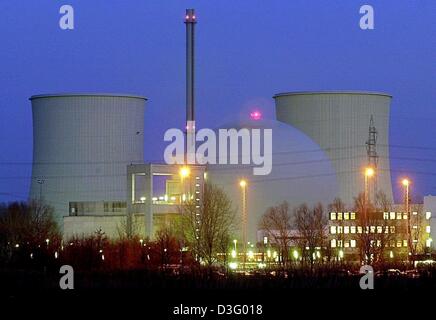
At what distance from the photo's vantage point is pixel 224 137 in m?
56.4

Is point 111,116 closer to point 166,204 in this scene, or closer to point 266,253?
point 166,204

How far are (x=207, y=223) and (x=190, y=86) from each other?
14.2 m

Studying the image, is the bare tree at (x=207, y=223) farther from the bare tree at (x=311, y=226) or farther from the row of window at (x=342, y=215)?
the row of window at (x=342, y=215)

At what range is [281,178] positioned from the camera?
5722 cm

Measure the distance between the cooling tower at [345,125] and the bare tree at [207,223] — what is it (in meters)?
8.63

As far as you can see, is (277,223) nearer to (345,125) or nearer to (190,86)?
(345,125)

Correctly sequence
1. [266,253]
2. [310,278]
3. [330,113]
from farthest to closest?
[330,113], [266,253], [310,278]

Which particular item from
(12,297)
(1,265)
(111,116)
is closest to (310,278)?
(12,297)

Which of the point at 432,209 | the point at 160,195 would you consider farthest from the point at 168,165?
the point at 432,209

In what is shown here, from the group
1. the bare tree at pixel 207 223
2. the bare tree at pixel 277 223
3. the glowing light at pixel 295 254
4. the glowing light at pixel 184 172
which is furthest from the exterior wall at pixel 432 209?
the glowing light at pixel 184 172

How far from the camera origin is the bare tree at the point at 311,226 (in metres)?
48.0

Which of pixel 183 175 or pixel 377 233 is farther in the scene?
pixel 183 175
